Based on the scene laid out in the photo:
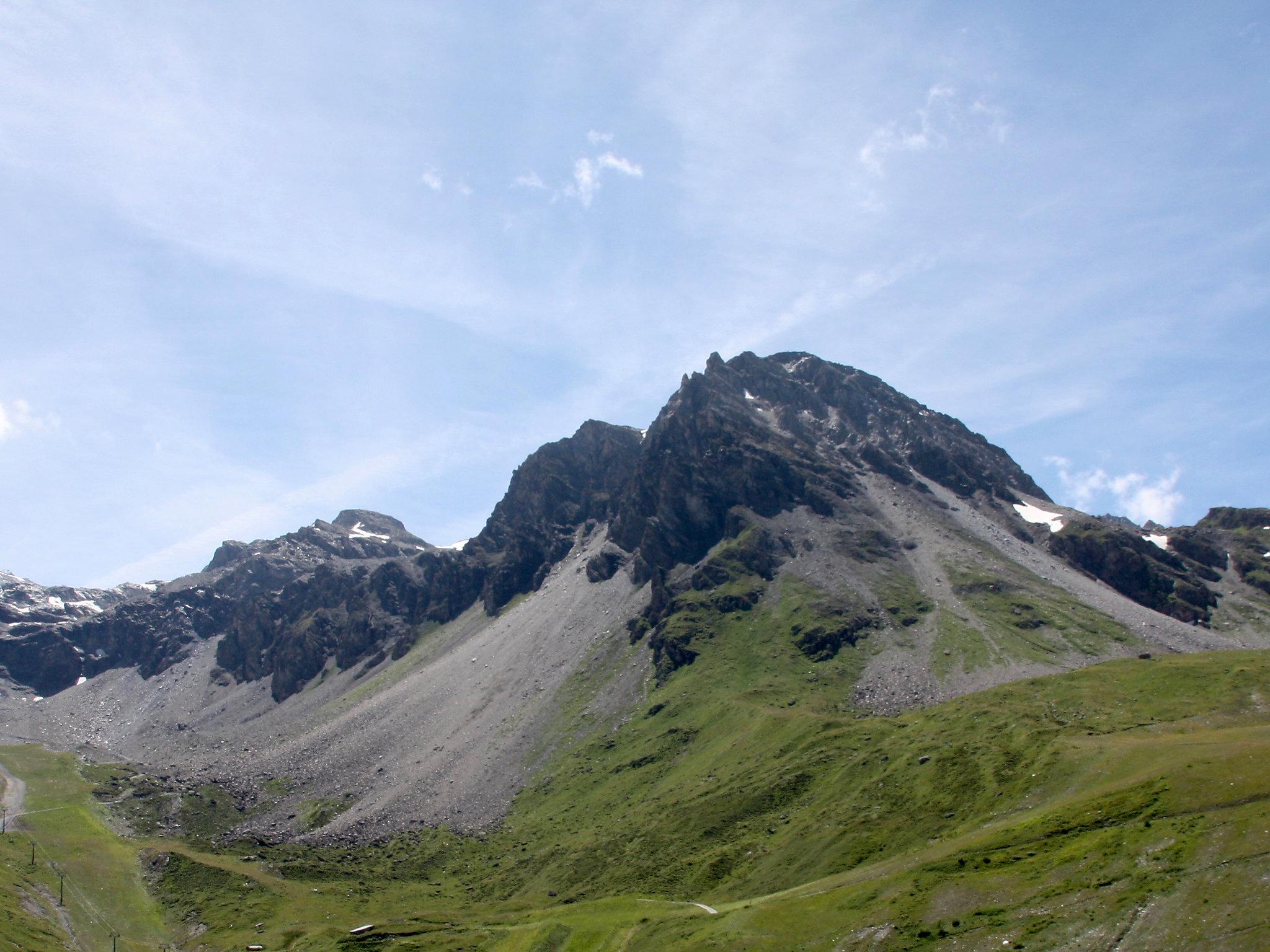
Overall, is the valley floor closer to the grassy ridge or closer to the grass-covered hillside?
the grass-covered hillside

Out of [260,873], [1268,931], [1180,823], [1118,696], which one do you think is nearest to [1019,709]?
[1118,696]

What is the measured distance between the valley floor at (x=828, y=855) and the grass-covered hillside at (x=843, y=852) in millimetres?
385

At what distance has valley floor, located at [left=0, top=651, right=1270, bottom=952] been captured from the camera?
68438 mm

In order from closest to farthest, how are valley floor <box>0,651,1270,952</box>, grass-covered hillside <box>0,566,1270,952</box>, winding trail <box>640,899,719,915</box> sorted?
grass-covered hillside <box>0,566,1270,952</box> < valley floor <box>0,651,1270,952</box> < winding trail <box>640,899,719,915</box>

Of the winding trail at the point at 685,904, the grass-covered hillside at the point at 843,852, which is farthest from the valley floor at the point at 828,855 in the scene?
the winding trail at the point at 685,904

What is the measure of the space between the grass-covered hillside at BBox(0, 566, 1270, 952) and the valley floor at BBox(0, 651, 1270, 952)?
39cm

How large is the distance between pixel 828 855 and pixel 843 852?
87.8 inches

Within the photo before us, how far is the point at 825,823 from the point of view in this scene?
12469 cm

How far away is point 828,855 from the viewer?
4417 inches

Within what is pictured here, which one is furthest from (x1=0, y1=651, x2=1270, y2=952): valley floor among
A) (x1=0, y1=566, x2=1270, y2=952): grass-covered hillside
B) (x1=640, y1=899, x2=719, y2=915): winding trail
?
(x1=640, y1=899, x2=719, y2=915): winding trail

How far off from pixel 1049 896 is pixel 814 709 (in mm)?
127322

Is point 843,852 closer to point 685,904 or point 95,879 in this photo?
point 685,904

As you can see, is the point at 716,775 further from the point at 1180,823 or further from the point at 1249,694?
the point at 1180,823

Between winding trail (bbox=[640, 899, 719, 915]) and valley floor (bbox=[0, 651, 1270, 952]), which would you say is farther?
winding trail (bbox=[640, 899, 719, 915])
